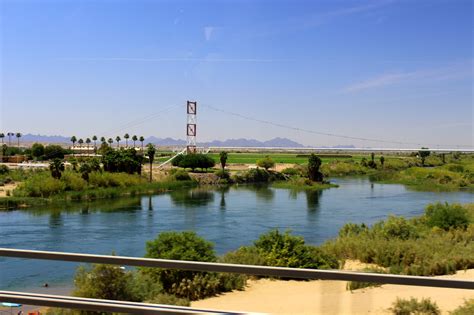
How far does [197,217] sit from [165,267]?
84.6 feet

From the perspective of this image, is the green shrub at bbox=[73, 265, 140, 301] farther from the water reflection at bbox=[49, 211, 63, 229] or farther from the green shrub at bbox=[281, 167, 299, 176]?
the green shrub at bbox=[281, 167, 299, 176]

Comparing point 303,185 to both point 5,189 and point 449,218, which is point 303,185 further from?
point 449,218

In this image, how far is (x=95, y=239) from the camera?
20.7 meters

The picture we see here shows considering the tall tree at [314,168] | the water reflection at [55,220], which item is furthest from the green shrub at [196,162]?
the water reflection at [55,220]

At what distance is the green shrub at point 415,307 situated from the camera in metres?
3.18

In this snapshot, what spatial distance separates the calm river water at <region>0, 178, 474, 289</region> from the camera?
20.1 metres

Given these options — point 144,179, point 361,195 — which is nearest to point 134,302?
point 361,195

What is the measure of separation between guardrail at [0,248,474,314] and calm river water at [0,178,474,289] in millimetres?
7234

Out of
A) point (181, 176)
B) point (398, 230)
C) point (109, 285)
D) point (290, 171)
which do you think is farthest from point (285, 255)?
point (290, 171)

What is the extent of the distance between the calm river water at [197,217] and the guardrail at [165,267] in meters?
7.23

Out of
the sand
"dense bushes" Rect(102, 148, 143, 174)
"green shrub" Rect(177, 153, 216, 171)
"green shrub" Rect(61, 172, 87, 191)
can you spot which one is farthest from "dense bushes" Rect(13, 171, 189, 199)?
"green shrub" Rect(177, 153, 216, 171)

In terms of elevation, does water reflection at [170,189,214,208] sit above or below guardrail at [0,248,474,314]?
below

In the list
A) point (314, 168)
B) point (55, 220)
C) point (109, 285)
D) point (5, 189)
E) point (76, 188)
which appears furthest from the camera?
point (314, 168)

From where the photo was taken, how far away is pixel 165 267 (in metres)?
2.31
